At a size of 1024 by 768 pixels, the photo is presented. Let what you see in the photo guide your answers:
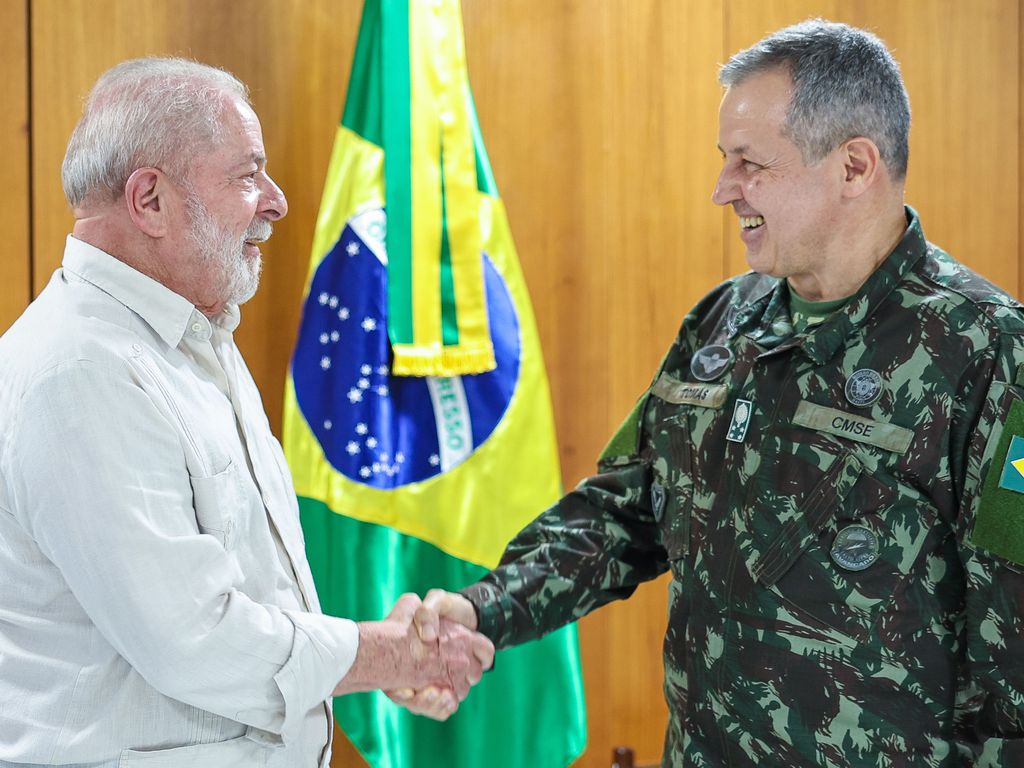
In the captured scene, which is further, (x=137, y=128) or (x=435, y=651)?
(x=435, y=651)

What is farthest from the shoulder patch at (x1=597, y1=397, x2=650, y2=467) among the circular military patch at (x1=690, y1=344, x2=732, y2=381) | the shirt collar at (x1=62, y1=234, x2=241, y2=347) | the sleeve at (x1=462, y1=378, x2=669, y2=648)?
the shirt collar at (x1=62, y1=234, x2=241, y2=347)

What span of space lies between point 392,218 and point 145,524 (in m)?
1.49

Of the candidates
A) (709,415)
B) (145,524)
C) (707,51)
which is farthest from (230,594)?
(707,51)

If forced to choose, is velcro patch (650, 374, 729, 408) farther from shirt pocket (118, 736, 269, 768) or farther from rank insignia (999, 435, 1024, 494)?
shirt pocket (118, 736, 269, 768)

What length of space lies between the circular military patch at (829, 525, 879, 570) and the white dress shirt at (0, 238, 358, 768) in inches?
30.0

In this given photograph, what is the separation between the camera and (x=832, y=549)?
1582 millimetres

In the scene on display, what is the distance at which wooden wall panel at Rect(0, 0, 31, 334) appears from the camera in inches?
110

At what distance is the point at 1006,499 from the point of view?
142cm

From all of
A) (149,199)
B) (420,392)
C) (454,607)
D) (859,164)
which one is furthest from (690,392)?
(420,392)

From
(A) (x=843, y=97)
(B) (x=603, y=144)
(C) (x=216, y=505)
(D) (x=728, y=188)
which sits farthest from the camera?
(B) (x=603, y=144)

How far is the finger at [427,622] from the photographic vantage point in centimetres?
187

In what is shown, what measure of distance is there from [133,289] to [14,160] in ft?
5.14

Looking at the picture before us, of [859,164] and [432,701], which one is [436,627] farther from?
[859,164]

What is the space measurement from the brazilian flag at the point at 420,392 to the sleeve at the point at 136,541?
1303mm
